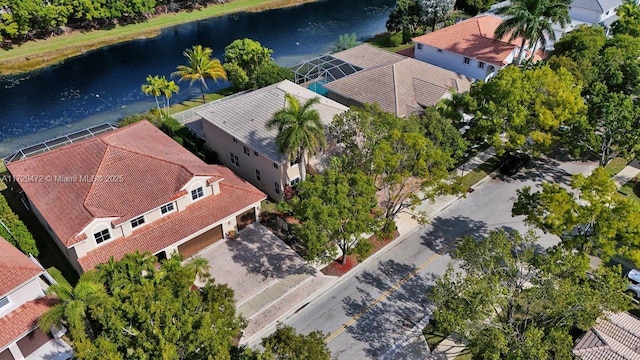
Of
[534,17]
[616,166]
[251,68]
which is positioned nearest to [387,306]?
[616,166]

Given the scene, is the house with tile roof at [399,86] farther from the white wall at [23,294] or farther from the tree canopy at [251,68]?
the white wall at [23,294]

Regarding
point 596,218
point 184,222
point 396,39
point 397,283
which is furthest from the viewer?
point 396,39

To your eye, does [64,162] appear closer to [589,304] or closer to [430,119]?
[430,119]

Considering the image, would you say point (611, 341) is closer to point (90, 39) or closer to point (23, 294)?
point (23, 294)

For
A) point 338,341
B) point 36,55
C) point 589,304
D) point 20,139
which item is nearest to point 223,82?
point 20,139

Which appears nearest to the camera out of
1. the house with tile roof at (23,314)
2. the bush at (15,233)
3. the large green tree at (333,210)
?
the house with tile roof at (23,314)

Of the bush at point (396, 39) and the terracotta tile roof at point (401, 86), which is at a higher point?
the terracotta tile roof at point (401, 86)

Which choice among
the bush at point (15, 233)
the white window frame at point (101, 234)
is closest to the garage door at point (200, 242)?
the white window frame at point (101, 234)
